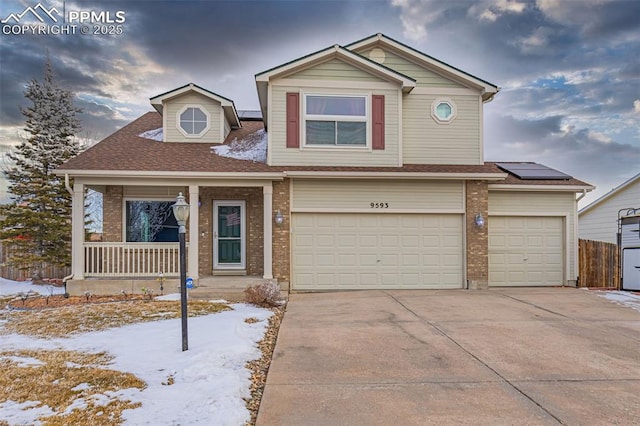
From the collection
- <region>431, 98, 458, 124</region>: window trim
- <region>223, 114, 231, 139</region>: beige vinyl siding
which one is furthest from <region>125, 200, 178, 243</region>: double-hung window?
<region>431, 98, 458, 124</region>: window trim

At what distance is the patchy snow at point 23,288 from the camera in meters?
11.0

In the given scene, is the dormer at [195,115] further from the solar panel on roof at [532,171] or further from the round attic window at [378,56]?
the solar panel on roof at [532,171]

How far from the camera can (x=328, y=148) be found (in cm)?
1045

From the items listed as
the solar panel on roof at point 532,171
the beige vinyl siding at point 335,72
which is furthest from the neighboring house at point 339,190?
the solar panel on roof at point 532,171

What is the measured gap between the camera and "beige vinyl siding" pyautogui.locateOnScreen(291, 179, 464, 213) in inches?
409

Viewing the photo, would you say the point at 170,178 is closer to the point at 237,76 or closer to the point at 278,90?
the point at 278,90

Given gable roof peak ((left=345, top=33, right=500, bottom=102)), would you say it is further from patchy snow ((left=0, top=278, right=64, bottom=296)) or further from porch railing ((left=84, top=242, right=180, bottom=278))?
patchy snow ((left=0, top=278, right=64, bottom=296))

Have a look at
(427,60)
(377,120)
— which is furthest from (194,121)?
(427,60)

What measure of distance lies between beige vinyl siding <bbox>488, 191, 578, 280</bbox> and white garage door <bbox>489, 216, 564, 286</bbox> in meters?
0.16

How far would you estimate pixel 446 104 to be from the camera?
1109 centimetres

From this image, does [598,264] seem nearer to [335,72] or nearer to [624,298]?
[624,298]

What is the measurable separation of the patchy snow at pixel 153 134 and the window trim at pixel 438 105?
8022 millimetres

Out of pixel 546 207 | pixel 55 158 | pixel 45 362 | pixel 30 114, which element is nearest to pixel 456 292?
pixel 546 207

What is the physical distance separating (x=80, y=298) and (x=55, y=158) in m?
6.31
